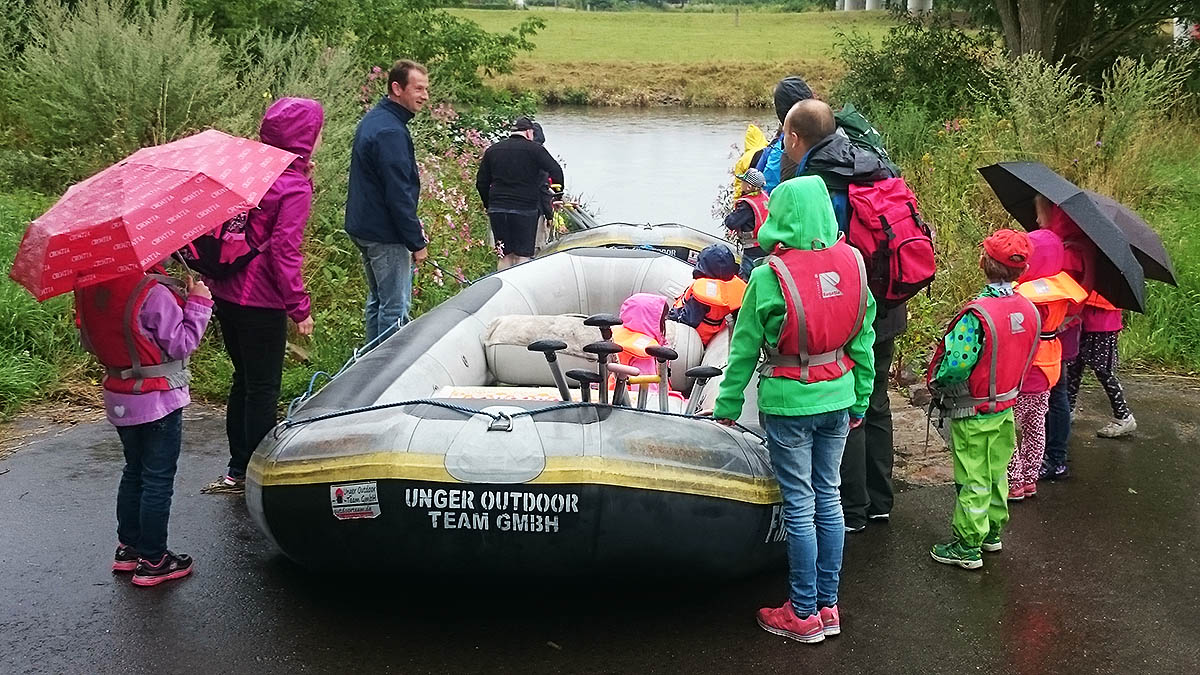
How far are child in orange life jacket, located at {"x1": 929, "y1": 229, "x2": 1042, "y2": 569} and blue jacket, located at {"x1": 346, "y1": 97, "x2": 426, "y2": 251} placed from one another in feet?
8.97

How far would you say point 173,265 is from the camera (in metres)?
4.13

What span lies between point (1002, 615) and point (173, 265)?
127 inches

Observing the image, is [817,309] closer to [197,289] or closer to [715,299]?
[715,299]

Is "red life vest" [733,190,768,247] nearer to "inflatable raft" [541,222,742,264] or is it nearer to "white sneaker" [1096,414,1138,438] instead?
"white sneaker" [1096,414,1138,438]

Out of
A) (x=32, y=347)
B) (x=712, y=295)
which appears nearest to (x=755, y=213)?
(x=712, y=295)

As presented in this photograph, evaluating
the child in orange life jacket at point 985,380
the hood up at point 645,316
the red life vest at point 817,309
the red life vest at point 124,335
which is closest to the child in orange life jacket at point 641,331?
the hood up at point 645,316

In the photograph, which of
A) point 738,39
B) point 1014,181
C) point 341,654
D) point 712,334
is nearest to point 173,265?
point 341,654

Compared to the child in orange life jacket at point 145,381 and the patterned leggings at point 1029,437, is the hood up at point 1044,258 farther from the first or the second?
the child in orange life jacket at point 145,381

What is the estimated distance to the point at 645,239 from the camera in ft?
26.7

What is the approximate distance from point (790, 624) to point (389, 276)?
303 centimetres

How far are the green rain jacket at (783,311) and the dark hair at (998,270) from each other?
88cm

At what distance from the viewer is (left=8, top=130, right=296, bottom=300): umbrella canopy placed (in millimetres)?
3443

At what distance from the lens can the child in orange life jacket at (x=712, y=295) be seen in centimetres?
533

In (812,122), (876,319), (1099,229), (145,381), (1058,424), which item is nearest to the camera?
(145,381)
